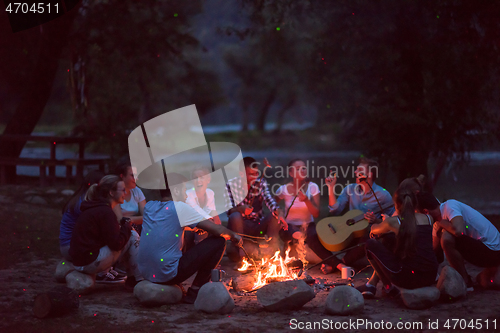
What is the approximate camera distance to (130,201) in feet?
19.1

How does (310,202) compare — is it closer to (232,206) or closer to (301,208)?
(301,208)

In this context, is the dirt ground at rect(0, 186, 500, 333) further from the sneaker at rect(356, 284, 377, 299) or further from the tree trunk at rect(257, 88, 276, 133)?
the tree trunk at rect(257, 88, 276, 133)

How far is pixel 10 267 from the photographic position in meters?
5.76

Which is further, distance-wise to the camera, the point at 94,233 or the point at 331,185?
the point at 331,185

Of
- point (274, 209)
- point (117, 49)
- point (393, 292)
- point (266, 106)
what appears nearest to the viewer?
point (393, 292)

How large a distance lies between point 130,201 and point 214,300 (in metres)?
1.97

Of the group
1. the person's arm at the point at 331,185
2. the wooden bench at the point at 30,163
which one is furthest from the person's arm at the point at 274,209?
the wooden bench at the point at 30,163

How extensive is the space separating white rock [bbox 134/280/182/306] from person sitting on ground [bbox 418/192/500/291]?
2.50m

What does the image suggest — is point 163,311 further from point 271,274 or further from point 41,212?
point 41,212

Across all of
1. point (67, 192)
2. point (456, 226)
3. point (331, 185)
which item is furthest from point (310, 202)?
point (67, 192)

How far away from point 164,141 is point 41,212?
67.3 feet

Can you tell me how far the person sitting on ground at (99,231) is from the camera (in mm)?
4664

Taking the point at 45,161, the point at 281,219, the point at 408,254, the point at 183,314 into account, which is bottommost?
the point at 183,314

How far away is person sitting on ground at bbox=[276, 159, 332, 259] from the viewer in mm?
6004
